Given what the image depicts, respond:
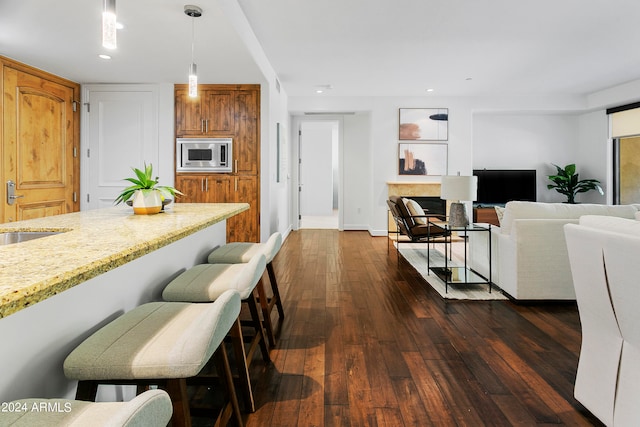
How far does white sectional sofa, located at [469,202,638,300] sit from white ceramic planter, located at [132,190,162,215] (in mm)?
2727

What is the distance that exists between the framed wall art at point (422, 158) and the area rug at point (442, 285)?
6.48ft

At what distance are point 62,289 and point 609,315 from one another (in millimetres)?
1839

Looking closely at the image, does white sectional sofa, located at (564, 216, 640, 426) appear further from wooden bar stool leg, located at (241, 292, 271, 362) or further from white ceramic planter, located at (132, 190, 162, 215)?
white ceramic planter, located at (132, 190, 162, 215)

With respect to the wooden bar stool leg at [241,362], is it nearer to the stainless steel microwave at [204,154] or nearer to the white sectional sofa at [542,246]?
the white sectional sofa at [542,246]

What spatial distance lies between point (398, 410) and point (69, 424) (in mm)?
1386

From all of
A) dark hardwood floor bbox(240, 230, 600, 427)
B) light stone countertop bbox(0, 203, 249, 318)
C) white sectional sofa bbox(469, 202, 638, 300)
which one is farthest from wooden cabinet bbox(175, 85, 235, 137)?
white sectional sofa bbox(469, 202, 638, 300)

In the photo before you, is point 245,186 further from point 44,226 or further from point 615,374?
point 615,374

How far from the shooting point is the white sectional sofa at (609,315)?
136 centimetres

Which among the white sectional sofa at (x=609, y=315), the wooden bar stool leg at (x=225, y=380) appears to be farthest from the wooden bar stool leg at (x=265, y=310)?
the white sectional sofa at (x=609, y=315)

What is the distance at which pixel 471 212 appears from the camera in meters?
7.05

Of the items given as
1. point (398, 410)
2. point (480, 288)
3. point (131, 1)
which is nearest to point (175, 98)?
point (131, 1)

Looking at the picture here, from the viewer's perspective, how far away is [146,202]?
209cm

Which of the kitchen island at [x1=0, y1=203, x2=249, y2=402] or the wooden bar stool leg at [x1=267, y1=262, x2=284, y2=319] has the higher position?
the kitchen island at [x1=0, y1=203, x2=249, y2=402]

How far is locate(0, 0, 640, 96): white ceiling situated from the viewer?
315cm
